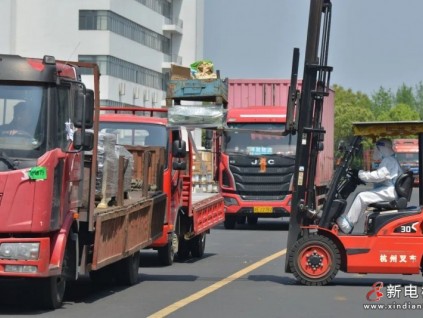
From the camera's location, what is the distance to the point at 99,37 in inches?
2813

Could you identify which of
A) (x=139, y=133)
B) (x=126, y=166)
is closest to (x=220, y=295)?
(x=126, y=166)

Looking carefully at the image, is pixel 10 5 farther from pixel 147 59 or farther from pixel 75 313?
pixel 75 313

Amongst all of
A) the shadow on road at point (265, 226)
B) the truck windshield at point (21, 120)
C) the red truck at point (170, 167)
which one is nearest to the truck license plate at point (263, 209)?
the shadow on road at point (265, 226)

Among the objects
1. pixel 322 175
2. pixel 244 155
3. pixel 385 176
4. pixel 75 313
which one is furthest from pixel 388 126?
pixel 322 175

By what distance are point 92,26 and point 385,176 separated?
5739 cm

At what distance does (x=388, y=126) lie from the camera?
Result: 15773 mm

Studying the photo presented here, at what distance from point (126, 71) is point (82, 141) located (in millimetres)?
63637

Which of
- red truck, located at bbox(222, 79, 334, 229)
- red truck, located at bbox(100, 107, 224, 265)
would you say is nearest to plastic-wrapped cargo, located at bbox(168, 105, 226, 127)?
red truck, located at bbox(100, 107, 224, 265)

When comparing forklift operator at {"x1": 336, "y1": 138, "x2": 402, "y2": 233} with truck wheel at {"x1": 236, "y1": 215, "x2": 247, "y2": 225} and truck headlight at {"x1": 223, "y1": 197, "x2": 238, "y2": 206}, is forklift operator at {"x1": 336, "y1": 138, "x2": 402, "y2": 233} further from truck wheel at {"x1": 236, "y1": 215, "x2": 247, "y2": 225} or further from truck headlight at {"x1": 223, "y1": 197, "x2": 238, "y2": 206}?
truck wheel at {"x1": 236, "y1": 215, "x2": 247, "y2": 225}

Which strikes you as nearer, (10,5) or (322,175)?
(322,175)

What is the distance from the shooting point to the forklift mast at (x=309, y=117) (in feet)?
51.6

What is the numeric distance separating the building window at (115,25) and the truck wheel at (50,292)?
59.5 meters

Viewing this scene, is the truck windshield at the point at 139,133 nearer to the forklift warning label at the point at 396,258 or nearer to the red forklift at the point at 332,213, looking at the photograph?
the red forklift at the point at 332,213

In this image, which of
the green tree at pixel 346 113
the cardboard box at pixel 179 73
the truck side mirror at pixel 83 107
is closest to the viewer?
the truck side mirror at pixel 83 107
